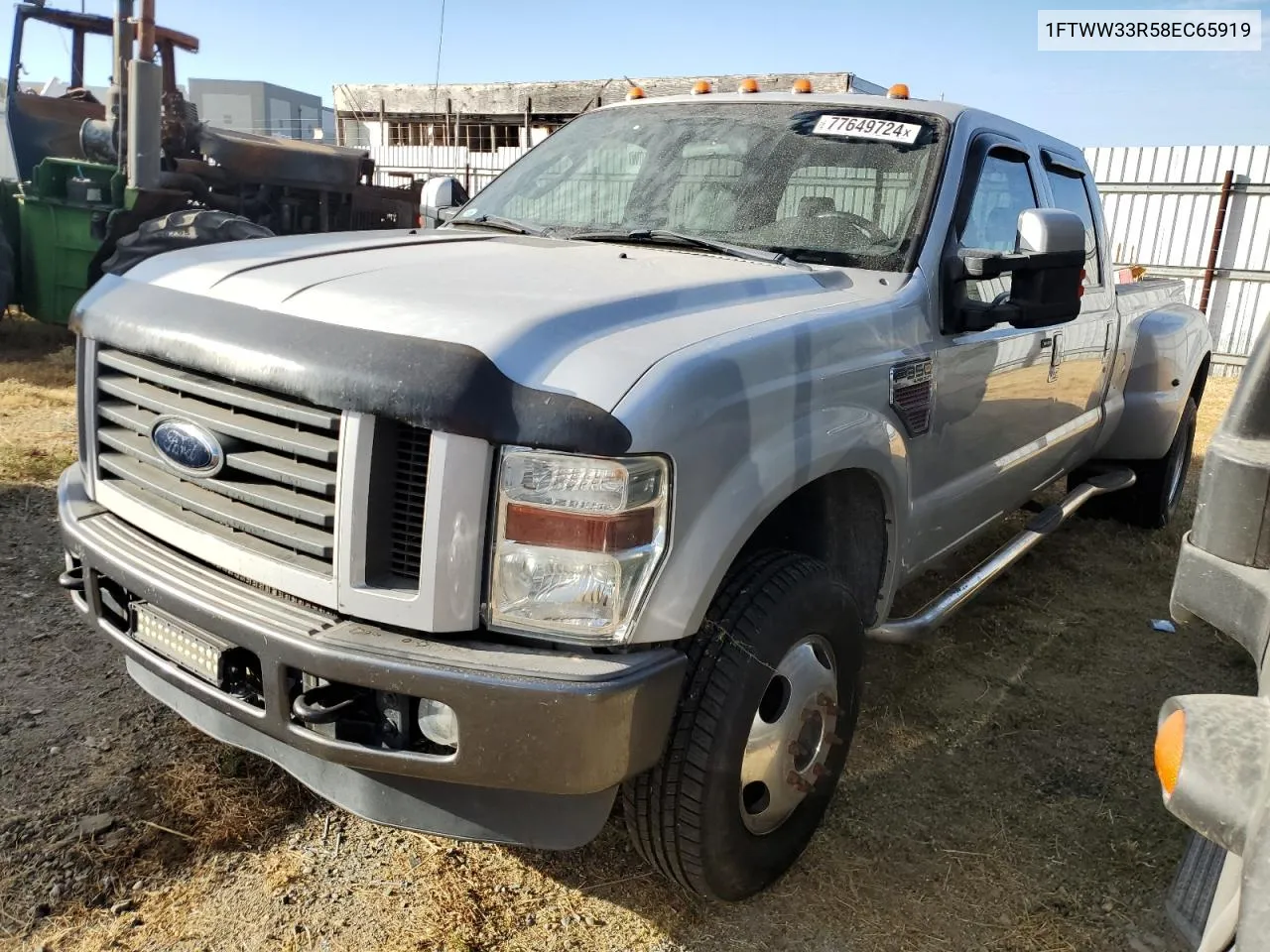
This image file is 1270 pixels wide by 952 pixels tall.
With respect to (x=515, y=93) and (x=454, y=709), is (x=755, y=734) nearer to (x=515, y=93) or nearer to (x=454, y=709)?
(x=454, y=709)

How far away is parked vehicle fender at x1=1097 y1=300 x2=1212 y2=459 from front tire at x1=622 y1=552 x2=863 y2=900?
303 centimetres

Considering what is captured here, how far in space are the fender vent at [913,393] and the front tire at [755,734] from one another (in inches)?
21.3

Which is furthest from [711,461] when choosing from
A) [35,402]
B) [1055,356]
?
[35,402]

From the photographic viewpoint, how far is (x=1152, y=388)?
5.01 meters

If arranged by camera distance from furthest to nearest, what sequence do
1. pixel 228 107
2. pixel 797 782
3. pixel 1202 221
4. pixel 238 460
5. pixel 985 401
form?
pixel 228 107
pixel 1202 221
pixel 985 401
pixel 797 782
pixel 238 460

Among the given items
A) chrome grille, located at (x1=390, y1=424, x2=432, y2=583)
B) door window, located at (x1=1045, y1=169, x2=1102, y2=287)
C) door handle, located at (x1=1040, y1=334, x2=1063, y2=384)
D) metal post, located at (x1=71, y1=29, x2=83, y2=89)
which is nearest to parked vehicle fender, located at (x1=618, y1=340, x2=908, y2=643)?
chrome grille, located at (x1=390, y1=424, x2=432, y2=583)

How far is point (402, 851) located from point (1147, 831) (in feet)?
6.76

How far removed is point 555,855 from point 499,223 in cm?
198

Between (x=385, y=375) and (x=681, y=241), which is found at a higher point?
(x=681, y=241)

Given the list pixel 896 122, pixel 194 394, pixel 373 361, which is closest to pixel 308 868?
pixel 194 394

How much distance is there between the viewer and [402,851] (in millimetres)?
2545

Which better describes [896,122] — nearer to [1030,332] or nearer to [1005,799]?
[1030,332]

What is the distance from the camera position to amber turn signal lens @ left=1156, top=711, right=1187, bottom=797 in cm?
129

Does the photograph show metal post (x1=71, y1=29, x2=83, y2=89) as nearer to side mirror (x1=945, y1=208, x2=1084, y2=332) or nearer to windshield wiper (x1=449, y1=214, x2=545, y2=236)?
windshield wiper (x1=449, y1=214, x2=545, y2=236)
